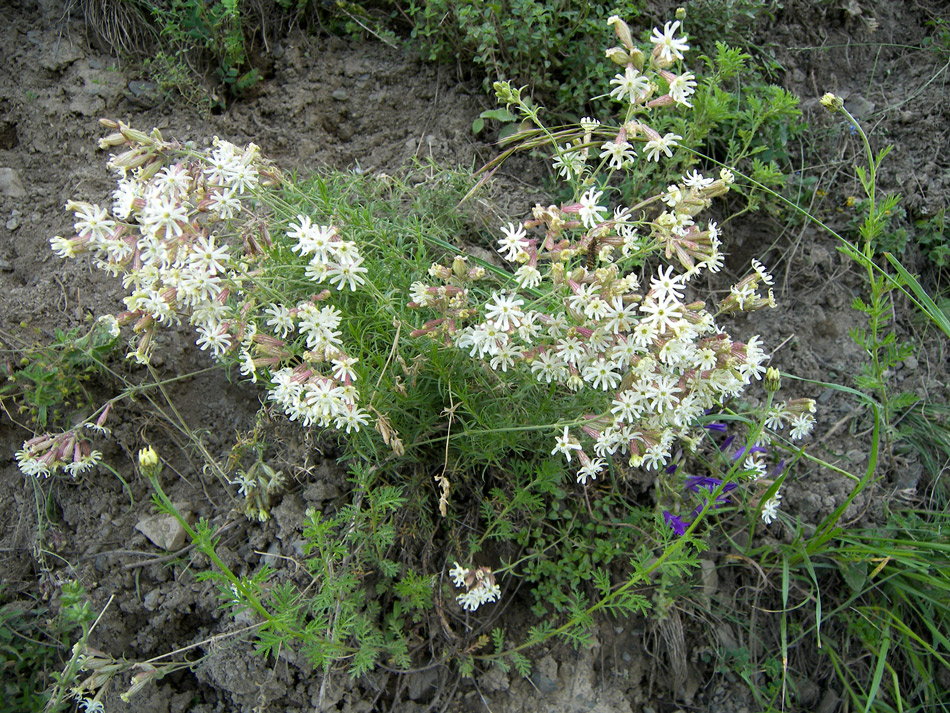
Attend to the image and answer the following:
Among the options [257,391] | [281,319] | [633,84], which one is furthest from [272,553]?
[633,84]

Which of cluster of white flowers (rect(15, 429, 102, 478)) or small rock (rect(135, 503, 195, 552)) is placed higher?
cluster of white flowers (rect(15, 429, 102, 478))

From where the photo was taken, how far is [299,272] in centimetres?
249

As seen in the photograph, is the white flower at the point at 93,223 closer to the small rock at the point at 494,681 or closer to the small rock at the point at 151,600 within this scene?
the small rock at the point at 151,600

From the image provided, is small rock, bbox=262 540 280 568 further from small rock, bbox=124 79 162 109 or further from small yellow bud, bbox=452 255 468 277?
small rock, bbox=124 79 162 109

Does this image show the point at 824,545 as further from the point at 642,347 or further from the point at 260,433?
the point at 260,433

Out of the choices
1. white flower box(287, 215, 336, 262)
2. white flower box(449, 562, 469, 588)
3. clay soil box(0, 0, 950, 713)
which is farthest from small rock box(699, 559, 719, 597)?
white flower box(287, 215, 336, 262)

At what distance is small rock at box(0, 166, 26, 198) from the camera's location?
10.6 feet

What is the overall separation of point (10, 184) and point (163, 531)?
82.7 inches

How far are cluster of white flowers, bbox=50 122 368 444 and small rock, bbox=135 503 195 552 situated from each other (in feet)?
2.91

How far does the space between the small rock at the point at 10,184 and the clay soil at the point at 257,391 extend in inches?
0.4

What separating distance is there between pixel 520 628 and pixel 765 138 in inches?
119

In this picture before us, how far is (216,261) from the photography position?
80.6 inches

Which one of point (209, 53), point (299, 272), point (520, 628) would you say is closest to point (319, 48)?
point (209, 53)

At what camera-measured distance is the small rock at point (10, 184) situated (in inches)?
128
